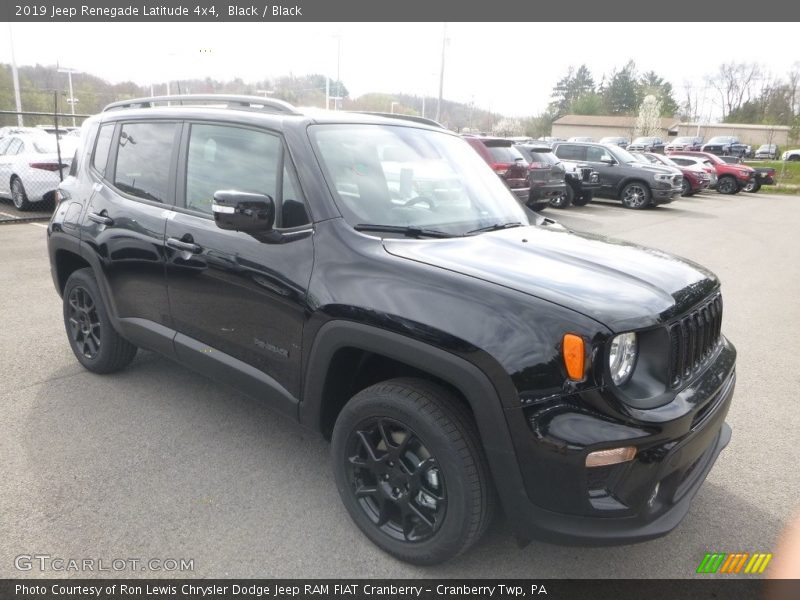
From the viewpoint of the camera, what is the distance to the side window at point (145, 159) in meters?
3.65

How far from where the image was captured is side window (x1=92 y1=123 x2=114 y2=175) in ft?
13.7

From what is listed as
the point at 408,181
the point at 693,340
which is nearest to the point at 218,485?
the point at 408,181

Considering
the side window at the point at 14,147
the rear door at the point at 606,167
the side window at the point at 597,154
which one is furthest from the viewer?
the side window at the point at 597,154

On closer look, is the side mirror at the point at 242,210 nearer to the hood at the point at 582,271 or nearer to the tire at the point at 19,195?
the hood at the point at 582,271

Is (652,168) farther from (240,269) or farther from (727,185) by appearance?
(240,269)

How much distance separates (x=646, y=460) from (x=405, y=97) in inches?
2466

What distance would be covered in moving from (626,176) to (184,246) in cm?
1699

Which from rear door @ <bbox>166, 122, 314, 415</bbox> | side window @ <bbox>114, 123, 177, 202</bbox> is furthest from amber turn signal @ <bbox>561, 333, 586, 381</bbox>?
side window @ <bbox>114, 123, 177, 202</bbox>

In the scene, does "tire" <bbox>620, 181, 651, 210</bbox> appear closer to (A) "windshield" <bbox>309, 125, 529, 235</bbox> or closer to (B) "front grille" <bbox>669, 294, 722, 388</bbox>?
(A) "windshield" <bbox>309, 125, 529, 235</bbox>

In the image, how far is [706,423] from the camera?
2.41m

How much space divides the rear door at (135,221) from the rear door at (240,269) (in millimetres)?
151

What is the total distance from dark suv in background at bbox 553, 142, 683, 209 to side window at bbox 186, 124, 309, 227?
16.6 metres

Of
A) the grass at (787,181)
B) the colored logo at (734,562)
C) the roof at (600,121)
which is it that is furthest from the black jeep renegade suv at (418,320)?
the roof at (600,121)

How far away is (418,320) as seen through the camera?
7.75 feet
